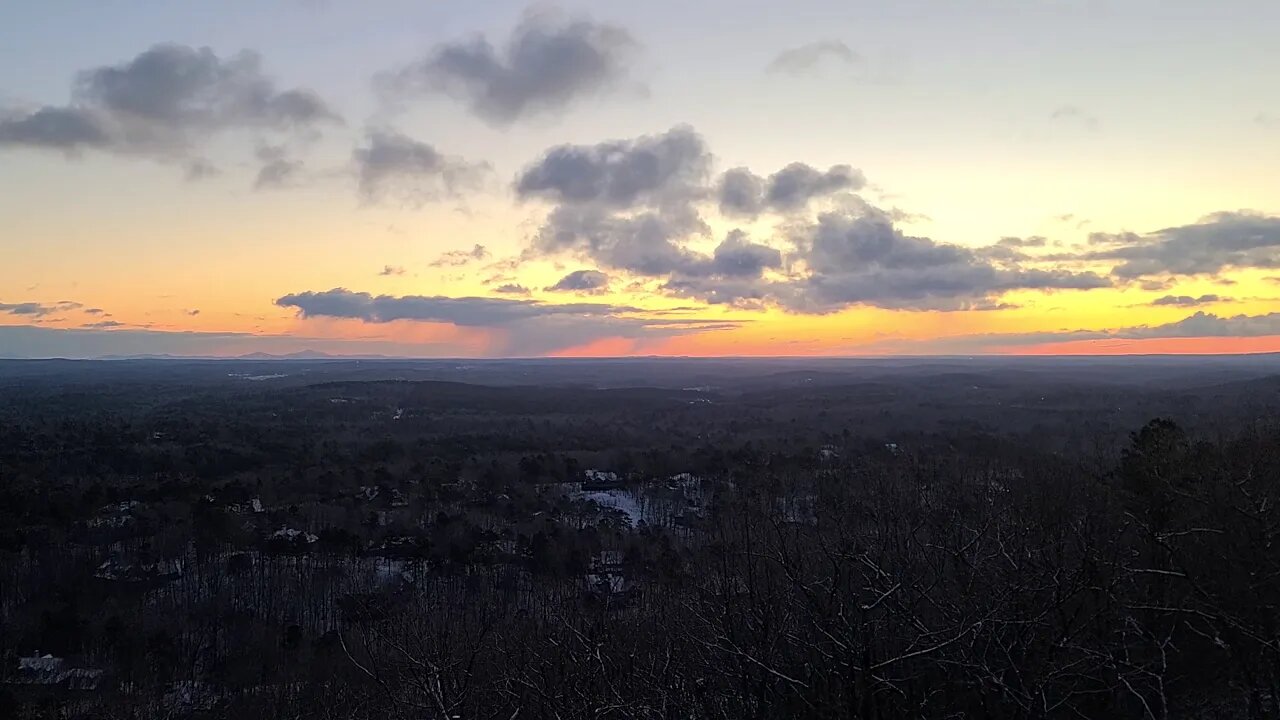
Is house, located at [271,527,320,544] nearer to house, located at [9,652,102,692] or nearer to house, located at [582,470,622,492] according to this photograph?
house, located at [9,652,102,692]

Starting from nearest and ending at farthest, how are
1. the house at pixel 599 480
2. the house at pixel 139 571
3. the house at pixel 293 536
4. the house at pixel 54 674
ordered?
the house at pixel 54 674 < the house at pixel 139 571 < the house at pixel 293 536 < the house at pixel 599 480

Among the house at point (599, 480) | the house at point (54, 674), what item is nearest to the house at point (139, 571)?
the house at point (54, 674)

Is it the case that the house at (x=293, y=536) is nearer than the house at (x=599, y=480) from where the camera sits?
Yes

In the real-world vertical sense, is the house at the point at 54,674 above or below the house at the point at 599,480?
below

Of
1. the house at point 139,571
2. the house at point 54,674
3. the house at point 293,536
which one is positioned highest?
the house at point 293,536

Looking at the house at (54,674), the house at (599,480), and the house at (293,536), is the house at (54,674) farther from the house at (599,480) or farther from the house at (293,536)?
the house at (599,480)

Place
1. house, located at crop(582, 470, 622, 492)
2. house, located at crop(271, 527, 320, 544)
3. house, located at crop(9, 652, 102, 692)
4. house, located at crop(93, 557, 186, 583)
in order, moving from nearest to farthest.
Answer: house, located at crop(9, 652, 102, 692)
house, located at crop(93, 557, 186, 583)
house, located at crop(271, 527, 320, 544)
house, located at crop(582, 470, 622, 492)

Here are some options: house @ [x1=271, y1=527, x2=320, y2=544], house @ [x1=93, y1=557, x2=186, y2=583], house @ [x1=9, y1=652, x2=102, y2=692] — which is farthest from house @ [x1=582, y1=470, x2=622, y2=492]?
house @ [x1=9, y1=652, x2=102, y2=692]

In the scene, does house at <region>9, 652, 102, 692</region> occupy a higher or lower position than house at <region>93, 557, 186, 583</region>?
lower

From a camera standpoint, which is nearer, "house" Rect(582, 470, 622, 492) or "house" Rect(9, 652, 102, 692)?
"house" Rect(9, 652, 102, 692)

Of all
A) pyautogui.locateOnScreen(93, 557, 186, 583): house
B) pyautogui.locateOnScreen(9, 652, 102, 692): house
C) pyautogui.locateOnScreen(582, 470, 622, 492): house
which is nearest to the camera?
pyautogui.locateOnScreen(9, 652, 102, 692): house

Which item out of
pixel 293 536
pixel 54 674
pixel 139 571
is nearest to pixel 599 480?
pixel 293 536
